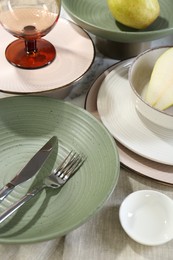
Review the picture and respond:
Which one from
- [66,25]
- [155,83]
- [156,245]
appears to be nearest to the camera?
[156,245]

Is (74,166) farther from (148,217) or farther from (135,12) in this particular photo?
(135,12)

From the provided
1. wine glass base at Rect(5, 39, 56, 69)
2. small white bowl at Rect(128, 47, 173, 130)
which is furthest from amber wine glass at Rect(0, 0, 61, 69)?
small white bowl at Rect(128, 47, 173, 130)

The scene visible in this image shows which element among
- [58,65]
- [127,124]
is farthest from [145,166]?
[58,65]

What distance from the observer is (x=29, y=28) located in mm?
526

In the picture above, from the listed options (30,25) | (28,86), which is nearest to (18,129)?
(28,86)

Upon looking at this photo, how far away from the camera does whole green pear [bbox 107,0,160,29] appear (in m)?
0.52

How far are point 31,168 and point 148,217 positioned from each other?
5.1 inches

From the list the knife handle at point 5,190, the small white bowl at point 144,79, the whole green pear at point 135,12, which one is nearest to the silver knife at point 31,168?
the knife handle at point 5,190

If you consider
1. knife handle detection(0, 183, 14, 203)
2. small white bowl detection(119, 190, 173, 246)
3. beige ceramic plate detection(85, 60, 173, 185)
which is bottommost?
beige ceramic plate detection(85, 60, 173, 185)

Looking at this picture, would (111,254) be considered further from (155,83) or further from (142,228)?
(155,83)

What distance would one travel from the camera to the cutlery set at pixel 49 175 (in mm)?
377

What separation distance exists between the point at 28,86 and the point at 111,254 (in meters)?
0.22

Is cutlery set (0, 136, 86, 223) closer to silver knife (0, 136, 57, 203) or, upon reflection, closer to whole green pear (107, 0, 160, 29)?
silver knife (0, 136, 57, 203)

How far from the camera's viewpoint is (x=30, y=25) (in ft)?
1.73
